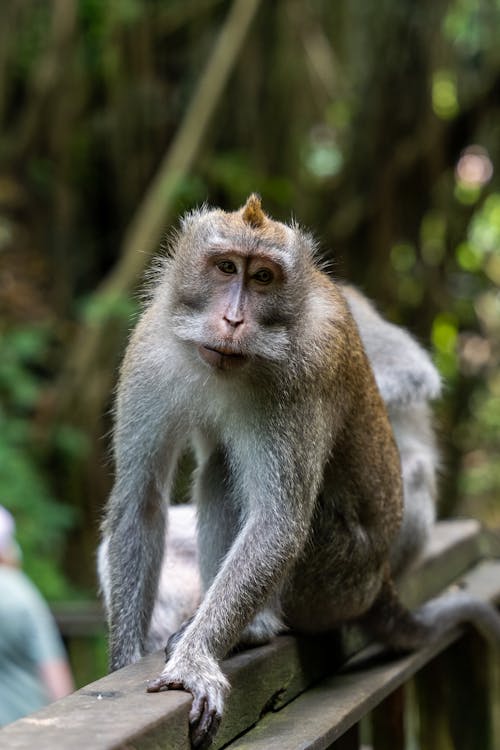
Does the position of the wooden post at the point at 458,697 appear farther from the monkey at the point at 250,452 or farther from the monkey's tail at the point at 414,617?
the monkey at the point at 250,452

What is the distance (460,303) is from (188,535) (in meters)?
7.59

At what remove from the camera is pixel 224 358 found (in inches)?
111

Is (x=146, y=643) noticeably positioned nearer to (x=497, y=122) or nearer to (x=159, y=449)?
(x=159, y=449)

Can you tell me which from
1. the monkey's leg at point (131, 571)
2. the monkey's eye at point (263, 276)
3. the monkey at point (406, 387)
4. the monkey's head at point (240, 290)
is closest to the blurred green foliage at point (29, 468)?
the monkey at point (406, 387)

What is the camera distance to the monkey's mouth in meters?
2.80

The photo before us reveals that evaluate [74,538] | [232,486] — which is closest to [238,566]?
[232,486]

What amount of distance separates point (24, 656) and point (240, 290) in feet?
8.25

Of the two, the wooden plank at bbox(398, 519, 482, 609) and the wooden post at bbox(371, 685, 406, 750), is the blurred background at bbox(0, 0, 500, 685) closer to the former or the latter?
the wooden plank at bbox(398, 519, 482, 609)

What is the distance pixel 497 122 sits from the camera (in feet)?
32.2

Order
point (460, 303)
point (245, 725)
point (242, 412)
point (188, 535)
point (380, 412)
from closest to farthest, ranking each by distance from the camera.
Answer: point (245, 725)
point (242, 412)
point (380, 412)
point (188, 535)
point (460, 303)

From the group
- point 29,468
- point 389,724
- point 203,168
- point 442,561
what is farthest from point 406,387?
point 203,168

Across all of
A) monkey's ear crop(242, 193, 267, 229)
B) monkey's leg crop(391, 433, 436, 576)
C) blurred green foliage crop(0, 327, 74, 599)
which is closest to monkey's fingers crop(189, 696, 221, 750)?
monkey's ear crop(242, 193, 267, 229)

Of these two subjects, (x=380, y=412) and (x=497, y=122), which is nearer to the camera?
(x=380, y=412)

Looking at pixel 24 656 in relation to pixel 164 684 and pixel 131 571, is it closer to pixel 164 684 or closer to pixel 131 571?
pixel 131 571
